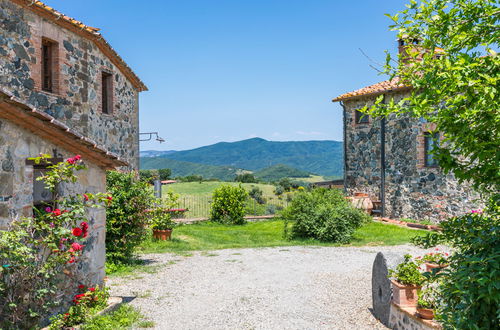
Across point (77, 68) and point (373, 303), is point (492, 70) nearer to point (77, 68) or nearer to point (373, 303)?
point (373, 303)

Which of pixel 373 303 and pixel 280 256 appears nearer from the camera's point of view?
pixel 373 303

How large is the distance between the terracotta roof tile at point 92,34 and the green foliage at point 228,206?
6438 mm

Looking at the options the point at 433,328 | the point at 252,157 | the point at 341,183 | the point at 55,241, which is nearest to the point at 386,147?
the point at 341,183

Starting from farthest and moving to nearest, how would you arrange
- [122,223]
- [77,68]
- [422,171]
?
[422,171] < [77,68] < [122,223]

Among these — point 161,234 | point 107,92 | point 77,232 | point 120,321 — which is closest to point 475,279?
point 77,232

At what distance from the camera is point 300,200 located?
622 inches

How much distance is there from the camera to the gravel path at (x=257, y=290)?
284 inches

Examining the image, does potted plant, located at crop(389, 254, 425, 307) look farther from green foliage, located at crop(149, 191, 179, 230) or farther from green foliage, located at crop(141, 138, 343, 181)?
green foliage, located at crop(141, 138, 343, 181)

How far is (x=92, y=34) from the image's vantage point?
40.1ft

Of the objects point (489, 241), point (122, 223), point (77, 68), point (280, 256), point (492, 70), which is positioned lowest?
point (280, 256)

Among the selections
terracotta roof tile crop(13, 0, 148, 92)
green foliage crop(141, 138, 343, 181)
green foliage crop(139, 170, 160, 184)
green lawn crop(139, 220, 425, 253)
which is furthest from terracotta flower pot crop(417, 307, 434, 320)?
green foliage crop(141, 138, 343, 181)

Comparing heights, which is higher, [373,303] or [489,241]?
[489,241]

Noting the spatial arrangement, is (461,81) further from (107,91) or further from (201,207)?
(201,207)

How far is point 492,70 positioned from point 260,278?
7.56 m
